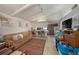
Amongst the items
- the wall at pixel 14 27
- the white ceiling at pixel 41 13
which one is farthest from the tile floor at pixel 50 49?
the wall at pixel 14 27

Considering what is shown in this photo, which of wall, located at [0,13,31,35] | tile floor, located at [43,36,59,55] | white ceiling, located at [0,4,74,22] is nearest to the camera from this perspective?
white ceiling, located at [0,4,74,22]

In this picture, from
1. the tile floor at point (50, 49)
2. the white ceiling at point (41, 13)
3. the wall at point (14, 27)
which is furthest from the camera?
the wall at point (14, 27)

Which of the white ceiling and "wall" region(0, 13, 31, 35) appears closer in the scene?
the white ceiling

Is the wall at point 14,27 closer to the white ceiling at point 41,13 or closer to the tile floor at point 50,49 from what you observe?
the white ceiling at point 41,13

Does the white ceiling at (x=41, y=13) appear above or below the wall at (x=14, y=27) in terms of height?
above

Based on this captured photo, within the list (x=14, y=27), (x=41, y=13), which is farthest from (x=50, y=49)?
(x=14, y=27)

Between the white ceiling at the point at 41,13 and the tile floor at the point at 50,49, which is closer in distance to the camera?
the white ceiling at the point at 41,13

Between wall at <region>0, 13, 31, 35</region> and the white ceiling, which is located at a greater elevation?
the white ceiling

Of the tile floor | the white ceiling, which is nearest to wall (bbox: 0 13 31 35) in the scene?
the white ceiling

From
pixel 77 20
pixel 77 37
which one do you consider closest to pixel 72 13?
pixel 77 20

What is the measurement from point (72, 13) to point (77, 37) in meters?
0.70

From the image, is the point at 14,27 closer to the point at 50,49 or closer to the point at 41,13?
the point at 41,13

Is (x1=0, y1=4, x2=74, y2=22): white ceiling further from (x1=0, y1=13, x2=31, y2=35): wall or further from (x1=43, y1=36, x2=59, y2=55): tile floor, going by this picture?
(x1=43, y1=36, x2=59, y2=55): tile floor

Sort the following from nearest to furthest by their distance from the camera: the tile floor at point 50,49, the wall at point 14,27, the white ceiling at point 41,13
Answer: the white ceiling at point 41,13 → the tile floor at point 50,49 → the wall at point 14,27
